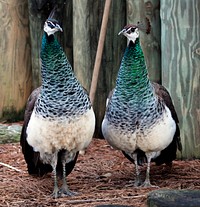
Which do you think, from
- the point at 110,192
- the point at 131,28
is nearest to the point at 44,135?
the point at 110,192

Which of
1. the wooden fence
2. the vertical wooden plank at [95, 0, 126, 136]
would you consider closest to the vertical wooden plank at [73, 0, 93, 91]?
the wooden fence

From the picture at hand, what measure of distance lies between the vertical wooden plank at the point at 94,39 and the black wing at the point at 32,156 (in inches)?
43.7

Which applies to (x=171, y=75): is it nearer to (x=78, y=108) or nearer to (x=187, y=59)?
(x=187, y=59)

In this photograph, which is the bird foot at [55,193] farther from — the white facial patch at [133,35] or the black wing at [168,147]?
the white facial patch at [133,35]

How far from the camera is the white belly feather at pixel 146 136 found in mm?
5438

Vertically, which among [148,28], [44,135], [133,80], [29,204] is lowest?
[29,204]

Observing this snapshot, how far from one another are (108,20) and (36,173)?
1.61 meters

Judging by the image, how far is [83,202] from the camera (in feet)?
16.8

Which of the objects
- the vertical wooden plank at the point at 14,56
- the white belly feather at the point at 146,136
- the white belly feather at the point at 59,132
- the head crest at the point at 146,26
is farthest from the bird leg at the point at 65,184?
the vertical wooden plank at the point at 14,56

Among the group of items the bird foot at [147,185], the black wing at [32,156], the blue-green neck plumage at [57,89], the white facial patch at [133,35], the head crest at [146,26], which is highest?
the head crest at [146,26]

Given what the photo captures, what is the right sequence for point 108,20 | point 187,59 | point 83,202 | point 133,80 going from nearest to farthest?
point 83,202 < point 133,80 < point 187,59 < point 108,20

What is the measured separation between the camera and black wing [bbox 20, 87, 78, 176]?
5.43m

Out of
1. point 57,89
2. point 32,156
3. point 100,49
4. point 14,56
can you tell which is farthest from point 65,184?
point 14,56

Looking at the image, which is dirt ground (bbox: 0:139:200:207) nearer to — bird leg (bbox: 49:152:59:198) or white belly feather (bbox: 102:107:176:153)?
bird leg (bbox: 49:152:59:198)
